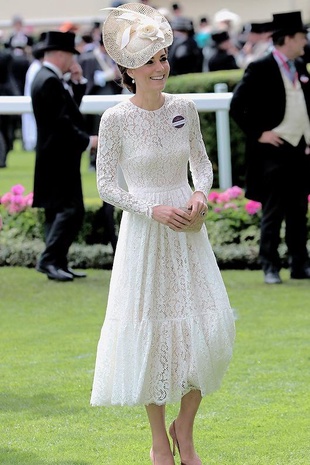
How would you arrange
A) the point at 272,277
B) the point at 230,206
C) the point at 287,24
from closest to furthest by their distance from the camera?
1. the point at 287,24
2. the point at 272,277
3. the point at 230,206

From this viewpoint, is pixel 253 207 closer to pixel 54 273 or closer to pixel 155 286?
pixel 54 273

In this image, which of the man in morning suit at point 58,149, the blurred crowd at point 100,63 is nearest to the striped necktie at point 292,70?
the man in morning suit at point 58,149

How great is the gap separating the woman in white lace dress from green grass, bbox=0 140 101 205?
31.0 ft

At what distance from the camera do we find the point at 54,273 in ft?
34.7

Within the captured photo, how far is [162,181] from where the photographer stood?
17.5 feet

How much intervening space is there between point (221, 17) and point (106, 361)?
2293 centimetres

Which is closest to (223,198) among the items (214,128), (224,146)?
(224,146)

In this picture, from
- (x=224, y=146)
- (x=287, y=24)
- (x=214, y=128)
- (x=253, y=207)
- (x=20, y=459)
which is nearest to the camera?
(x=20, y=459)

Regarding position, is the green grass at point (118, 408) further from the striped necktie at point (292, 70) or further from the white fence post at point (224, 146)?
the white fence post at point (224, 146)

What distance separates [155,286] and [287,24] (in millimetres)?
5073

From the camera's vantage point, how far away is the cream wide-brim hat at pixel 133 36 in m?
5.24

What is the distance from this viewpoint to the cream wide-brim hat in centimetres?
524

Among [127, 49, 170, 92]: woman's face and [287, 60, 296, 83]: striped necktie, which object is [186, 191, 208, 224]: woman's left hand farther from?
[287, 60, 296, 83]: striped necktie

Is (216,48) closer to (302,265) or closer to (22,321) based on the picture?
(302,265)
